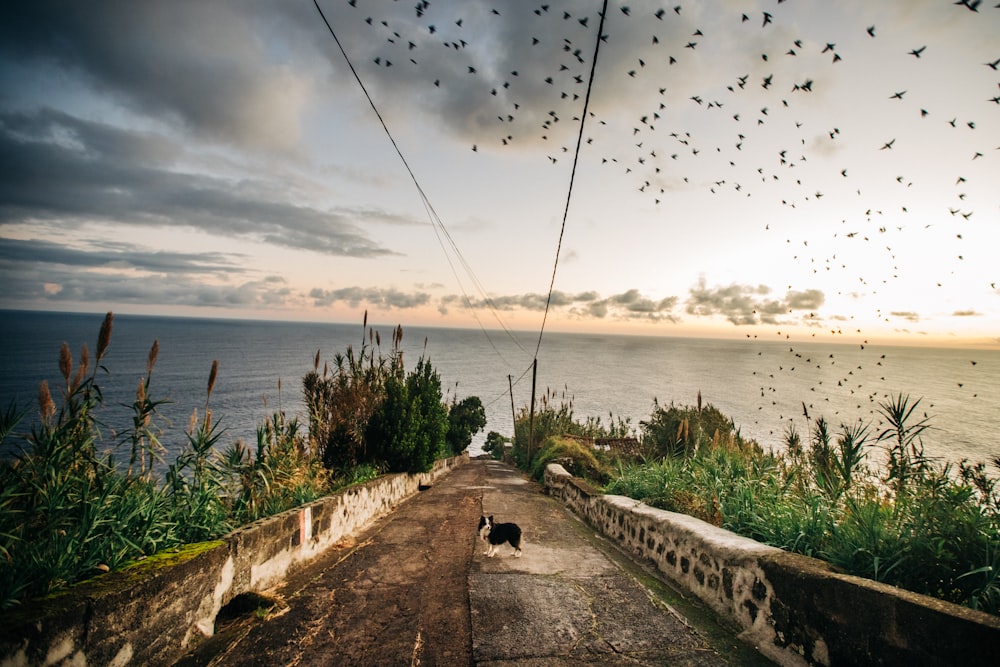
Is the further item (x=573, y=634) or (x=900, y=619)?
(x=573, y=634)

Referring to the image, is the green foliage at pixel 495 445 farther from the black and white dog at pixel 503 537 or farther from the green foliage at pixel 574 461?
the black and white dog at pixel 503 537

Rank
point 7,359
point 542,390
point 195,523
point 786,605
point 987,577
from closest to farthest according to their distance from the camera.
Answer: point 987,577, point 786,605, point 195,523, point 7,359, point 542,390

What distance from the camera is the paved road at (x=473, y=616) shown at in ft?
9.23

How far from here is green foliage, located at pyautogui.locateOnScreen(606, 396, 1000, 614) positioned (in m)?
2.67

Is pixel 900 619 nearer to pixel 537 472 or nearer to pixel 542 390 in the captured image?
pixel 537 472

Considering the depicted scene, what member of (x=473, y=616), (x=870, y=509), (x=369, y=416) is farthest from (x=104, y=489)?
(x=870, y=509)

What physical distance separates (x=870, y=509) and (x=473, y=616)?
10.8 feet

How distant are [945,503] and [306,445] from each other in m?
7.64

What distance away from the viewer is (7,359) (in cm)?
6438

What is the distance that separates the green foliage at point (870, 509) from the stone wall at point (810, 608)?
0.39 meters

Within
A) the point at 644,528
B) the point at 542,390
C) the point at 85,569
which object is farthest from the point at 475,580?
the point at 542,390

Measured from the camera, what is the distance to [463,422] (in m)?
32.4

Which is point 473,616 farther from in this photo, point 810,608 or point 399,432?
point 399,432

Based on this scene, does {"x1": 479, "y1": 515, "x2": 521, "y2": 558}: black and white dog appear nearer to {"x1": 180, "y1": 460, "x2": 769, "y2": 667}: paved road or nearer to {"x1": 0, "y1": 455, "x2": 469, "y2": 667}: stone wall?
{"x1": 180, "y1": 460, "x2": 769, "y2": 667}: paved road
